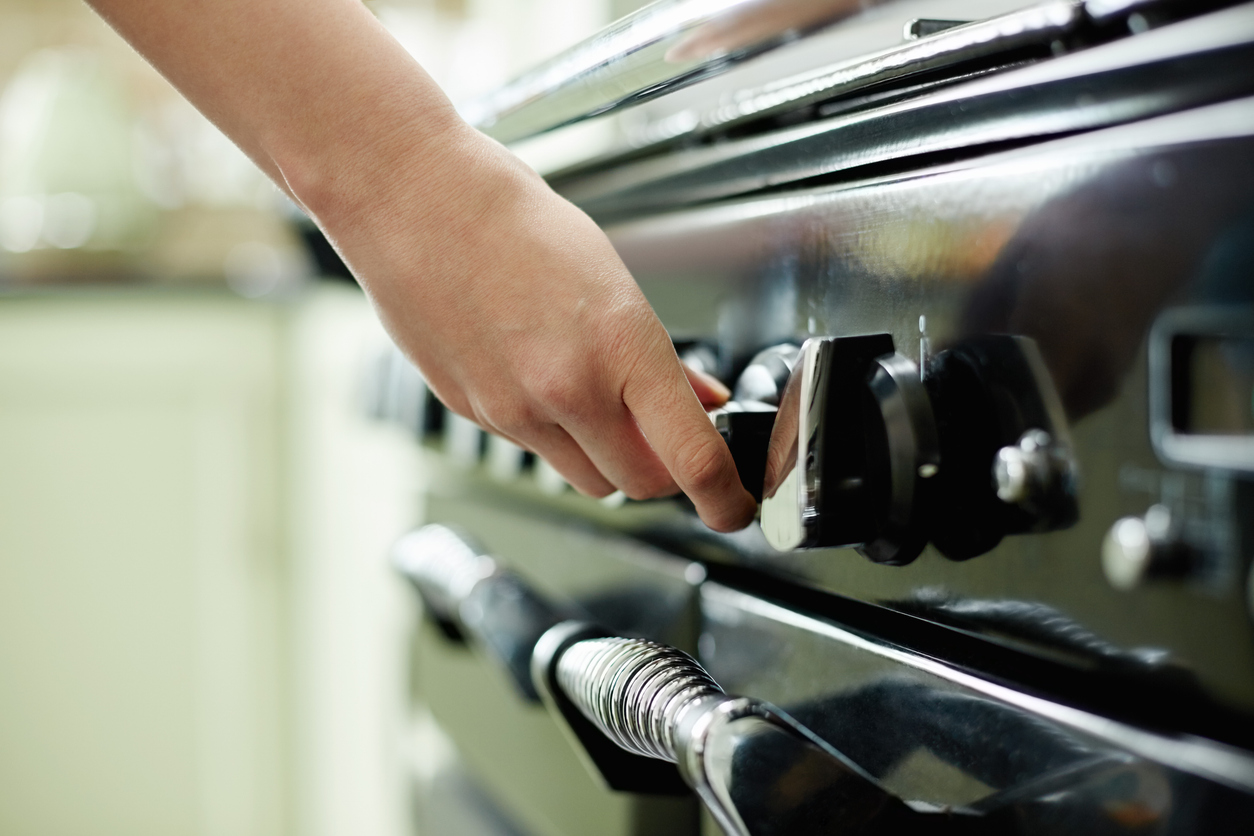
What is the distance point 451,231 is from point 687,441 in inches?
3.6

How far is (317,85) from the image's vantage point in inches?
11.6

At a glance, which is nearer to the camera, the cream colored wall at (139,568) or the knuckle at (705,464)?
the knuckle at (705,464)

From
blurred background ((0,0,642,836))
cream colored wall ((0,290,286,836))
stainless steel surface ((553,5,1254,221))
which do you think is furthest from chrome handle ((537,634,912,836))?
cream colored wall ((0,290,286,836))

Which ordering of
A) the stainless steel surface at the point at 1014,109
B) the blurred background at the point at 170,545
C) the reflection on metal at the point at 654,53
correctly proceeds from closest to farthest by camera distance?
the stainless steel surface at the point at 1014,109 → the reflection on metal at the point at 654,53 → the blurred background at the point at 170,545

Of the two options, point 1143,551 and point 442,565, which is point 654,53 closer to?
point 1143,551

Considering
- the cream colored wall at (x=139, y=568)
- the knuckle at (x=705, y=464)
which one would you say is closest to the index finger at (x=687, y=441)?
the knuckle at (x=705, y=464)

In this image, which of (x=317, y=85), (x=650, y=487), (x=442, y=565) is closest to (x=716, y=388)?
(x=650, y=487)

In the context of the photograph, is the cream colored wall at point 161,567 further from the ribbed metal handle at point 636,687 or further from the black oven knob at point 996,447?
the black oven knob at point 996,447

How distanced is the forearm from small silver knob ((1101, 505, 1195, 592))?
0.20 metres

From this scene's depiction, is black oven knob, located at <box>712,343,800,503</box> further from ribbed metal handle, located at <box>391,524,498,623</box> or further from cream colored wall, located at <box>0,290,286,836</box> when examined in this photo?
cream colored wall, located at <box>0,290,286,836</box>

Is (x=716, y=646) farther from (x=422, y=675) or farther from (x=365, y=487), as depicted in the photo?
(x=365, y=487)

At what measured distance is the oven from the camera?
0.17 metres

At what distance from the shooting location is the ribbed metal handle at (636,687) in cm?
25

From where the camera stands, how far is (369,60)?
0.30 m
